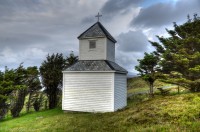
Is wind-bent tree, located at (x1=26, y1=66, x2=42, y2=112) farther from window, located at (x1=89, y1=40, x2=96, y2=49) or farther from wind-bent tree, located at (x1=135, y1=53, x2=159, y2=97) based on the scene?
wind-bent tree, located at (x1=135, y1=53, x2=159, y2=97)

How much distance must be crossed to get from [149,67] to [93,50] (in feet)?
22.3

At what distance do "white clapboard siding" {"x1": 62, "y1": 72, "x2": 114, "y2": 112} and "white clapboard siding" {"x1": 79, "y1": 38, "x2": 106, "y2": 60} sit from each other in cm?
244

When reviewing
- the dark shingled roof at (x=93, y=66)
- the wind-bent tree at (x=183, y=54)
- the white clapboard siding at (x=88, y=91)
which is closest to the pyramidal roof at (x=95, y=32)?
the dark shingled roof at (x=93, y=66)

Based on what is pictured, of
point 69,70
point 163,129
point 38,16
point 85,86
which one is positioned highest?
point 38,16

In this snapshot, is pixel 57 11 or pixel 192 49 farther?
pixel 192 49

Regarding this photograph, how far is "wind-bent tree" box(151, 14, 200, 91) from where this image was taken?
67.8ft

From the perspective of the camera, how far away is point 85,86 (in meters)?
19.1

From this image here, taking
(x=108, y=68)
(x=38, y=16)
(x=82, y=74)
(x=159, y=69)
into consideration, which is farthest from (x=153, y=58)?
(x=38, y=16)

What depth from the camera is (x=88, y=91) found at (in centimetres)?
1897

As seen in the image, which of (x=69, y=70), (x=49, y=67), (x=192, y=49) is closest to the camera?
(x=69, y=70)

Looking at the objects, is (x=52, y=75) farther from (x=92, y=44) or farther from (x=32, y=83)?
(x=92, y=44)

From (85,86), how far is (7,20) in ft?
28.8

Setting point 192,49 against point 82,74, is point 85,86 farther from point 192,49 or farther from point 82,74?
point 192,49

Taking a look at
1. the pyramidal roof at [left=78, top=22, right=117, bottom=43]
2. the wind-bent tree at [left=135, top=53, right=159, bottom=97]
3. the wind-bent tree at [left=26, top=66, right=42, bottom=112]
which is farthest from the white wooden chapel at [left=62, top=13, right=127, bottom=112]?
the wind-bent tree at [left=26, top=66, right=42, bottom=112]
